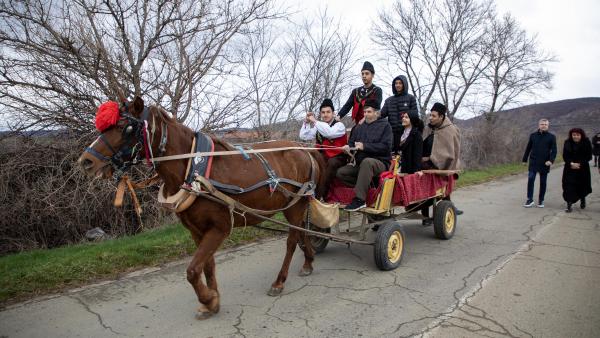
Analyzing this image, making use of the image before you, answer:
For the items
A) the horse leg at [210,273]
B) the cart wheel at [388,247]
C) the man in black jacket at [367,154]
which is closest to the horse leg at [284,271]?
the horse leg at [210,273]

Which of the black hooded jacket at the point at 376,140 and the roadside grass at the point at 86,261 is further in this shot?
the black hooded jacket at the point at 376,140

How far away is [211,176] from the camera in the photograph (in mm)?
3516

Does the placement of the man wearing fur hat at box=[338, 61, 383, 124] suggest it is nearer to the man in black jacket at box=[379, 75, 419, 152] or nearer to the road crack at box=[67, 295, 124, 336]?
the man in black jacket at box=[379, 75, 419, 152]

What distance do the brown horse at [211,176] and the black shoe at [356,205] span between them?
964 millimetres

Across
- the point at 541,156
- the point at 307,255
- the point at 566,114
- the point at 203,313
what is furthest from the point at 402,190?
the point at 566,114

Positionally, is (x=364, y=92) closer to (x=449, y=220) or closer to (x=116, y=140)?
(x=449, y=220)

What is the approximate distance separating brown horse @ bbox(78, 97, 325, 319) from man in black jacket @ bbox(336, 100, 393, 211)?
39.8 inches

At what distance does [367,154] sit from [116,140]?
3.05m

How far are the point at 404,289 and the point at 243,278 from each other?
6.02 feet

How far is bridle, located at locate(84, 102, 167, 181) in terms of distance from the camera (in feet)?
10.3

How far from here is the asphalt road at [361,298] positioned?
3.39m

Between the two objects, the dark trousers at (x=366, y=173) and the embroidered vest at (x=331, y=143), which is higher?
the embroidered vest at (x=331, y=143)

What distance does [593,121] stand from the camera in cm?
5034

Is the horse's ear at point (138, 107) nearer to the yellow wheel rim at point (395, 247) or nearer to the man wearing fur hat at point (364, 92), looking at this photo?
the yellow wheel rim at point (395, 247)
